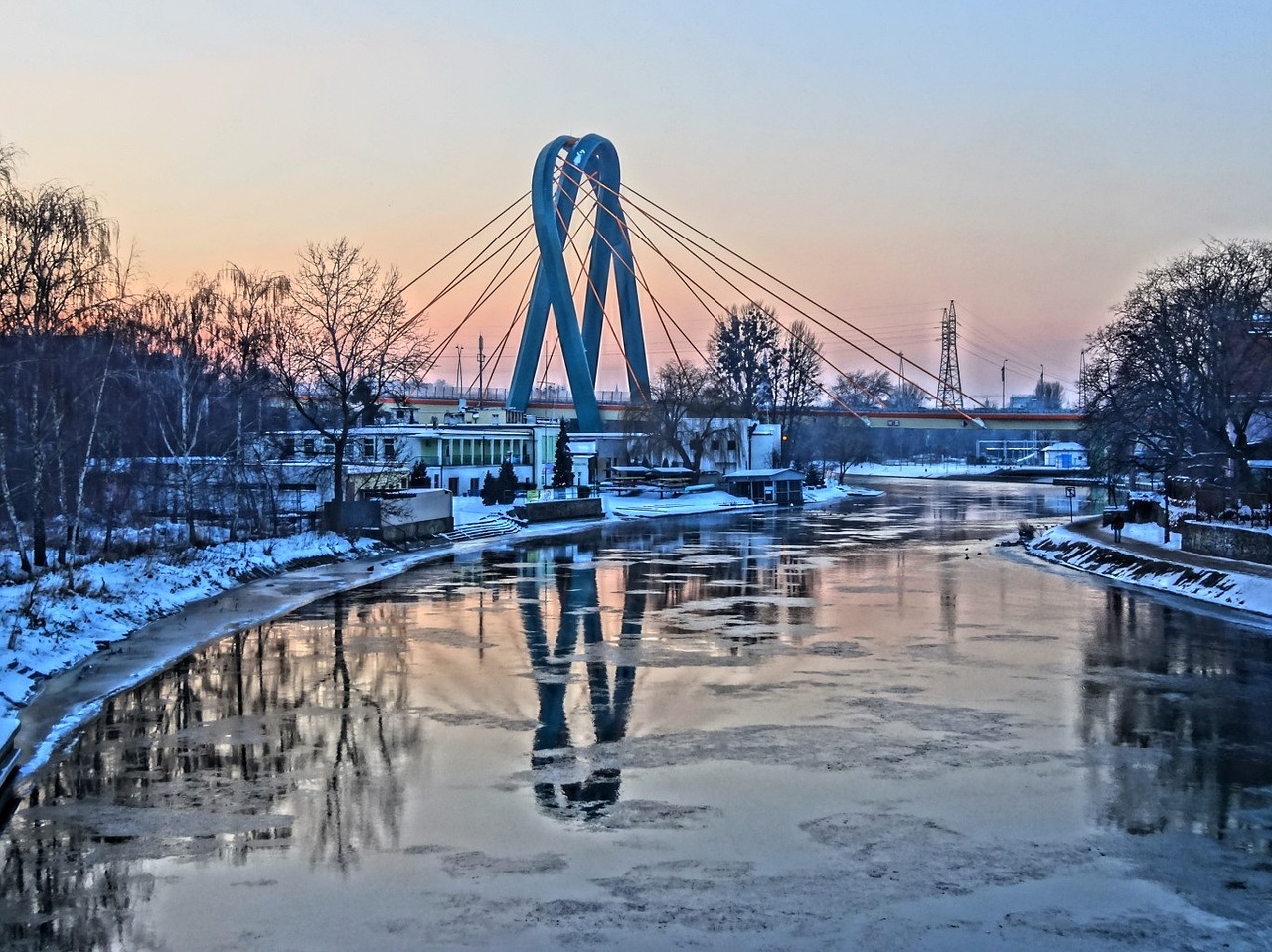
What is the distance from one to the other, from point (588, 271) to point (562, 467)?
831 inches

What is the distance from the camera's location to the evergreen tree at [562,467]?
56562mm

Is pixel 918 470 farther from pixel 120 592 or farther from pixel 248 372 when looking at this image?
pixel 120 592

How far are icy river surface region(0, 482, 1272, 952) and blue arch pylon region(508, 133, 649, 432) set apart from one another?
47.8 m

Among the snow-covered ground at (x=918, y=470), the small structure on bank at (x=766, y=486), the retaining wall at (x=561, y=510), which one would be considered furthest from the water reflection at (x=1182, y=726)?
the snow-covered ground at (x=918, y=470)

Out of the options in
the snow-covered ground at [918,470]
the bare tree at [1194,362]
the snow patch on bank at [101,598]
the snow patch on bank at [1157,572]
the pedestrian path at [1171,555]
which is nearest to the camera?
the snow patch on bank at [101,598]

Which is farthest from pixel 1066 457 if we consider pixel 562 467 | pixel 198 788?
pixel 198 788

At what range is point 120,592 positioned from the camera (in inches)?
861

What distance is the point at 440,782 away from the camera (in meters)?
11.6

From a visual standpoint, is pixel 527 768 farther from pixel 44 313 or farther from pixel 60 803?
pixel 44 313

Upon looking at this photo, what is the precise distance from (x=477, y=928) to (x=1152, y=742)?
844cm

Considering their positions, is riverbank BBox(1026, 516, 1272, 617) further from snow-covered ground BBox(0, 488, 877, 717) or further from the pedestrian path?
snow-covered ground BBox(0, 488, 877, 717)

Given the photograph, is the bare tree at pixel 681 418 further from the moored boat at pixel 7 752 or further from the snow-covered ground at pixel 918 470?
the moored boat at pixel 7 752

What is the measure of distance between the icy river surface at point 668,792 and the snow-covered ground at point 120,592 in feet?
5.80

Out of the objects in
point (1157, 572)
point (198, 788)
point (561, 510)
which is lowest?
point (198, 788)
